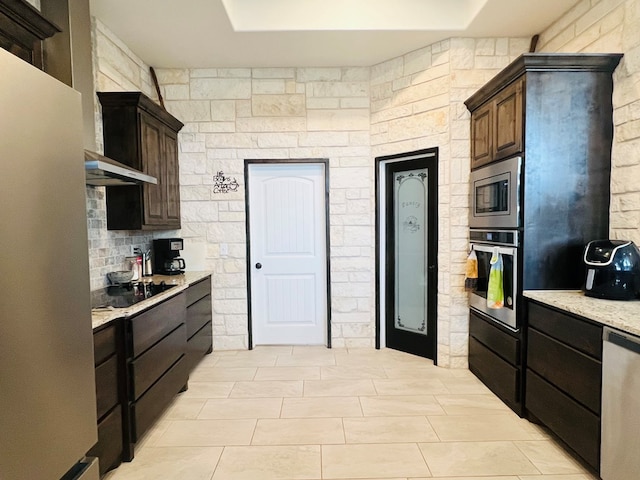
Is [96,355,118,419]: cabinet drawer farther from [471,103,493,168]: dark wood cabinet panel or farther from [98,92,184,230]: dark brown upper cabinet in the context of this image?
[471,103,493,168]: dark wood cabinet panel

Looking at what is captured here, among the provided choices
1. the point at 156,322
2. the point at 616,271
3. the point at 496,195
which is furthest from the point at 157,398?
the point at 616,271

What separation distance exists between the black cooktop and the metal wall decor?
129 centimetres

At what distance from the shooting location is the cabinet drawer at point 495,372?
2533 mm

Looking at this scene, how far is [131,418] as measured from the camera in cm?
209

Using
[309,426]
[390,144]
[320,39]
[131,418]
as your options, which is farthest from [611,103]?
[131,418]

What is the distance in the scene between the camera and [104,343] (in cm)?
188

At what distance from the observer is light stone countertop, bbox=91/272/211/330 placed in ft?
6.15

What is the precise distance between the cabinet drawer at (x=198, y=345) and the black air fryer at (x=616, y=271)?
293 cm

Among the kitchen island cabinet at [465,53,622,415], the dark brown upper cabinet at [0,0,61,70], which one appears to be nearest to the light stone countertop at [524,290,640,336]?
the kitchen island cabinet at [465,53,622,415]

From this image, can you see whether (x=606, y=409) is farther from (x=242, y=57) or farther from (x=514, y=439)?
(x=242, y=57)

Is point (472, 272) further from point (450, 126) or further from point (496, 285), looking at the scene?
point (450, 126)

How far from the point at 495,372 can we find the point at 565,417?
749mm

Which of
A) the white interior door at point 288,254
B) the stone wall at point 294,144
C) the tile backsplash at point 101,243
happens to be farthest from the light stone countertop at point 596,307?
the tile backsplash at point 101,243

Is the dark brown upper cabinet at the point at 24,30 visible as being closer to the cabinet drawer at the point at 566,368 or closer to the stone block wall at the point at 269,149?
the stone block wall at the point at 269,149
